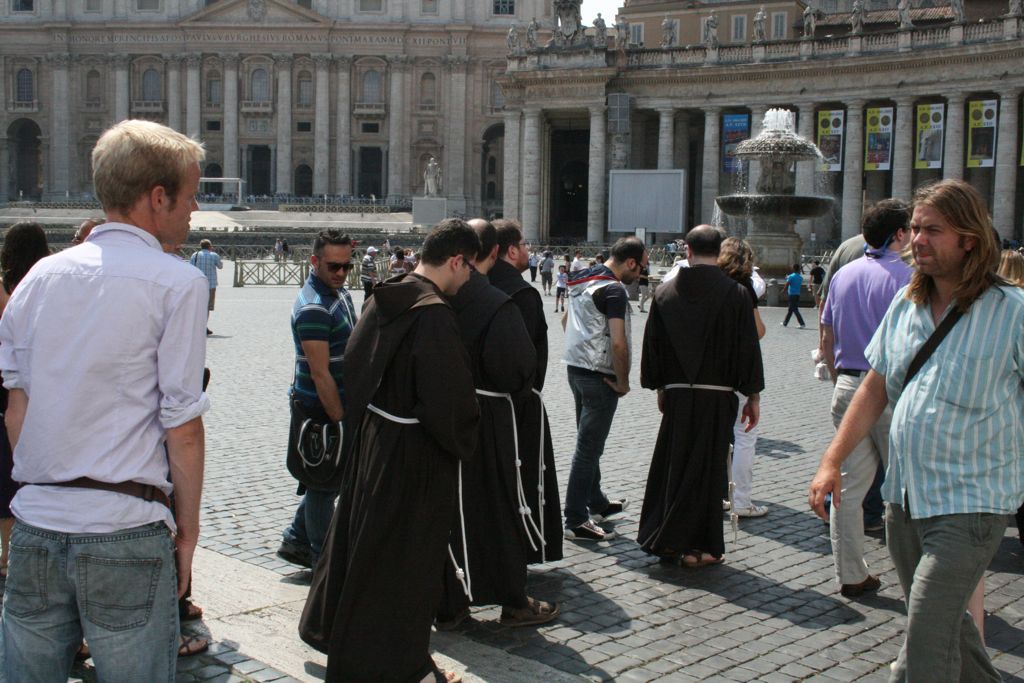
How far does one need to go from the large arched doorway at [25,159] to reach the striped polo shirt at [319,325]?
276ft

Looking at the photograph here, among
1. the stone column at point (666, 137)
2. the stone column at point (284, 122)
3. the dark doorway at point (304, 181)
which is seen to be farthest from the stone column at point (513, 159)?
the dark doorway at point (304, 181)

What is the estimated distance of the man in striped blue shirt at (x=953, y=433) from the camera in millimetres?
3852

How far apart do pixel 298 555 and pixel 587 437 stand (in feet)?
6.81

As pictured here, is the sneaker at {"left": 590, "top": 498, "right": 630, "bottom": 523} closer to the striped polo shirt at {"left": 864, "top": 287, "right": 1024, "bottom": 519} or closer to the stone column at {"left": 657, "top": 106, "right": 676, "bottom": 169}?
the striped polo shirt at {"left": 864, "top": 287, "right": 1024, "bottom": 519}

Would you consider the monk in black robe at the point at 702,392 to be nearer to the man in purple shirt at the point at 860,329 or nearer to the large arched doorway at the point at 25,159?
the man in purple shirt at the point at 860,329

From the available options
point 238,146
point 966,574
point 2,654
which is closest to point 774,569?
point 966,574

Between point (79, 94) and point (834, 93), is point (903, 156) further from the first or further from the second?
point (79, 94)

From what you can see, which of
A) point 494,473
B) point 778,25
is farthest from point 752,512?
point 778,25

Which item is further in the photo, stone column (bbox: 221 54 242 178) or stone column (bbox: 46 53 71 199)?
stone column (bbox: 46 53 71 199)

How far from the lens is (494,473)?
5742 mm

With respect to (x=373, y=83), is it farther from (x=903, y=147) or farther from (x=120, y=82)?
(x=903, y=147)

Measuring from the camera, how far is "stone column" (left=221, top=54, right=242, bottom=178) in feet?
261

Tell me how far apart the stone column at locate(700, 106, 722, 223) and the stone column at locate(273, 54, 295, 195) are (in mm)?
41170

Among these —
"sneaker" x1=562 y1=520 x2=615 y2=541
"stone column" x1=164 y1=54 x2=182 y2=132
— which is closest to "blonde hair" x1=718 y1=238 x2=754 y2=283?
"sneaker" x1=562 y1=520 x2=615 y2=541
